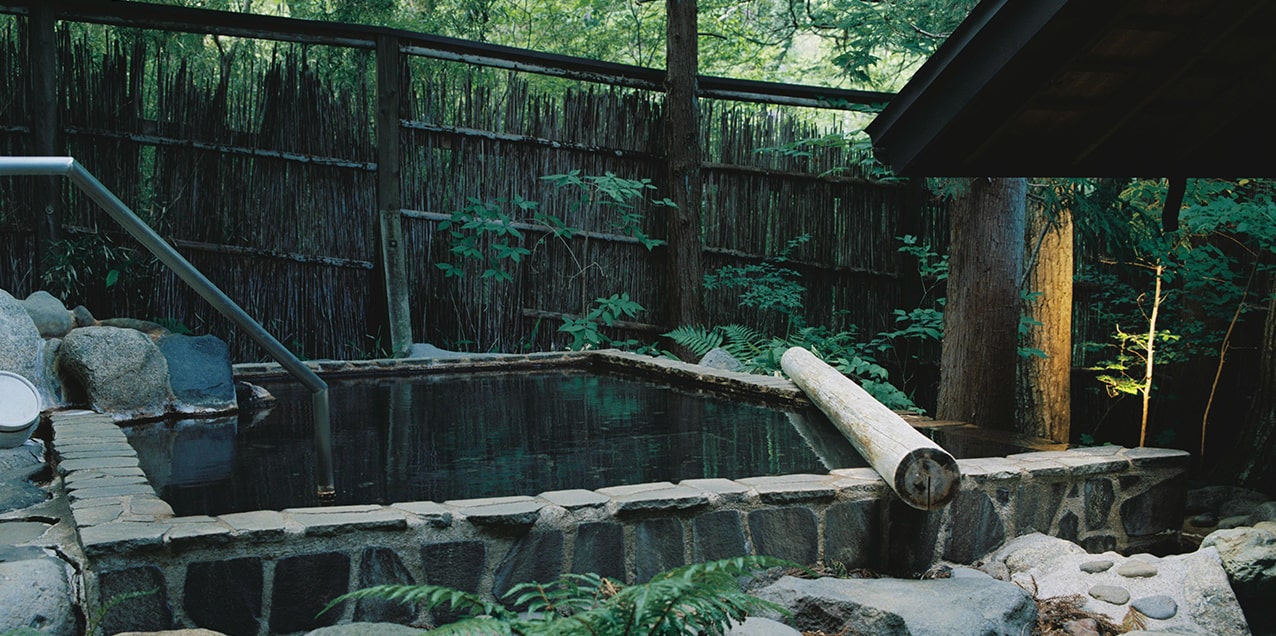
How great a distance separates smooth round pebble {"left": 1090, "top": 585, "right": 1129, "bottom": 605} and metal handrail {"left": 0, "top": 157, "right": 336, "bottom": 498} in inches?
94.9

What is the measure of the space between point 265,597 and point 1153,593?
268 cm

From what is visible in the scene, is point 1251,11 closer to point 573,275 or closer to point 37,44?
point 573,275

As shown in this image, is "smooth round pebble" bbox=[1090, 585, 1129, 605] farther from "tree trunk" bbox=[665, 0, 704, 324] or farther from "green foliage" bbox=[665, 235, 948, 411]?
"tree trunk" bbox=[665, 0, 704, 324]

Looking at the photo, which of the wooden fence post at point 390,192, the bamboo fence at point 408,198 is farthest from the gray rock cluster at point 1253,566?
the wooden fence post at point 390,192

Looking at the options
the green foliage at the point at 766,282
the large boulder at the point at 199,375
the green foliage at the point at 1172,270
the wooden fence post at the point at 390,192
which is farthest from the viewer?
the green foliage at the point at 766,282

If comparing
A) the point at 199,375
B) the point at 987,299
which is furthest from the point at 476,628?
the point at 987,299

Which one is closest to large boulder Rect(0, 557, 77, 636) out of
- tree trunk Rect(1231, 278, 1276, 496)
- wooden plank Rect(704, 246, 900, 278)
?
tree trunk Rect(1231, 278, 1276, 496)

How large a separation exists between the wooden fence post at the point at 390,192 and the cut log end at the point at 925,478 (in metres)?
4.12

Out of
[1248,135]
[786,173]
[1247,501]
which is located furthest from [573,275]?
[1248,135]

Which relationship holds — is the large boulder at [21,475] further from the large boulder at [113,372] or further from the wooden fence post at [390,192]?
the wooden fence post at [390,192]

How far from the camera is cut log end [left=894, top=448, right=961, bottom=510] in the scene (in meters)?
3.11

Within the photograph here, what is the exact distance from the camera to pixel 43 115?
5785 millimetres

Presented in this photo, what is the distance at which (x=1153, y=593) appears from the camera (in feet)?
10.7

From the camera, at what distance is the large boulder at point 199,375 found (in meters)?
4.62
